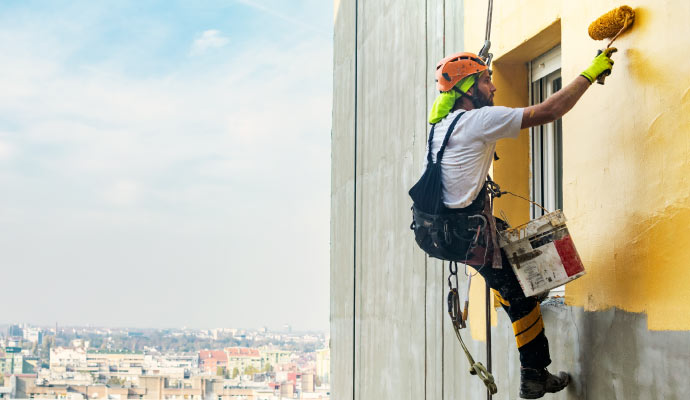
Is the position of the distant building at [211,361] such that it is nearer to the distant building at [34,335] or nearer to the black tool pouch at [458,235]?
the distant building at [34,335]

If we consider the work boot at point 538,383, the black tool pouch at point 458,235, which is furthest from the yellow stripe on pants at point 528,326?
the black tool pouch at point 458,235

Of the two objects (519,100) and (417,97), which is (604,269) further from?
(417,97)

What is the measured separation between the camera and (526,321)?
397 centimetres

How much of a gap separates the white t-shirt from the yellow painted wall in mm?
478

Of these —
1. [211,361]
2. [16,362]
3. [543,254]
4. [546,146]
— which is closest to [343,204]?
[546,146]

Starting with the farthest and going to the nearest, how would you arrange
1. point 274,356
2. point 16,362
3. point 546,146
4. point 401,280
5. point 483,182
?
point 16,362 → point 274,356 → point 401,280 → point 546,146 → point 483,182

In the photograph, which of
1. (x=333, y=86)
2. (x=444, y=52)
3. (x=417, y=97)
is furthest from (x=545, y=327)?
(x=333, y=86)

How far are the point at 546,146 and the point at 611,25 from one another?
139cm

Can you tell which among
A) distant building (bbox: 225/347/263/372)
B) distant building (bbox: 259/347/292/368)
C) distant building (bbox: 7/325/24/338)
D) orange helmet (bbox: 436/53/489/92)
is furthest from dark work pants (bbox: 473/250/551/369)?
distant building (bbox: 7/325/24/338)

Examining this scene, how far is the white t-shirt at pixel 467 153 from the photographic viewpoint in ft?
12.8

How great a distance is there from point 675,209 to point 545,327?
4.03ft

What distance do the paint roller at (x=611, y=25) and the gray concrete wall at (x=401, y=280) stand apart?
4.10 ft

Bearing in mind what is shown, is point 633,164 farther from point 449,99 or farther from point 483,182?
point 449,99

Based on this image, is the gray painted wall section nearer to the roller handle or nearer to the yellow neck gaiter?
the yellow neck gaiter
